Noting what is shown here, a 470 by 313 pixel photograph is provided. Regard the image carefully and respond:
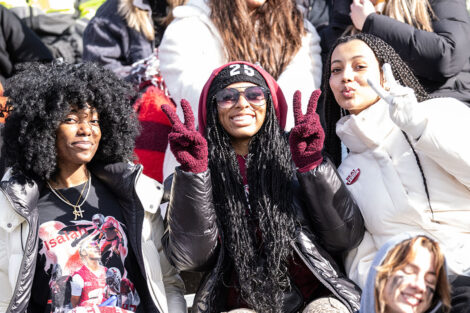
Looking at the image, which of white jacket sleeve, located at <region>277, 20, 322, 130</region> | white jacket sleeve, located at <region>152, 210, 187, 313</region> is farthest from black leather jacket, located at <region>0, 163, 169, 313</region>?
white jacket sleeve, located at <region>277, 20, 322, 130</region>

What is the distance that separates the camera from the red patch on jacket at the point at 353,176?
12.4 feet

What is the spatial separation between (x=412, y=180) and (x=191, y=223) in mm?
1058

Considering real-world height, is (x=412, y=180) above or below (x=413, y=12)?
below

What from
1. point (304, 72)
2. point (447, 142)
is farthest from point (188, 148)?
point (304, 72)

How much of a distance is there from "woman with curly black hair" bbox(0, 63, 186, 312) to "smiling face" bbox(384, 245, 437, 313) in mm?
1268

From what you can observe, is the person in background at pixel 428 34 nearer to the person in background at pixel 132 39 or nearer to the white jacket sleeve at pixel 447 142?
the white jacket sleeve at pixel 447 142

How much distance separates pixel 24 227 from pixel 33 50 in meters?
2.05

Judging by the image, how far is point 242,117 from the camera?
12.6ft

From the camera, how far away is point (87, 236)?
11.7 feet

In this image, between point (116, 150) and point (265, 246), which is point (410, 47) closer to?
point (265, 246)

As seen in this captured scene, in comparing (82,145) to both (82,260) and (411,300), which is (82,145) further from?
(411,300)

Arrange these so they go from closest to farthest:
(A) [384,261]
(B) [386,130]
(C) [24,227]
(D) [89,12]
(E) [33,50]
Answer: (A) [384,261], (C) [24,227], (B) [386,130], (E) [33,50], (D) [89,12]

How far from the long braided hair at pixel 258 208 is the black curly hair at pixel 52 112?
0.48 metres

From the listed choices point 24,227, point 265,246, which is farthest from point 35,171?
point 265,246
